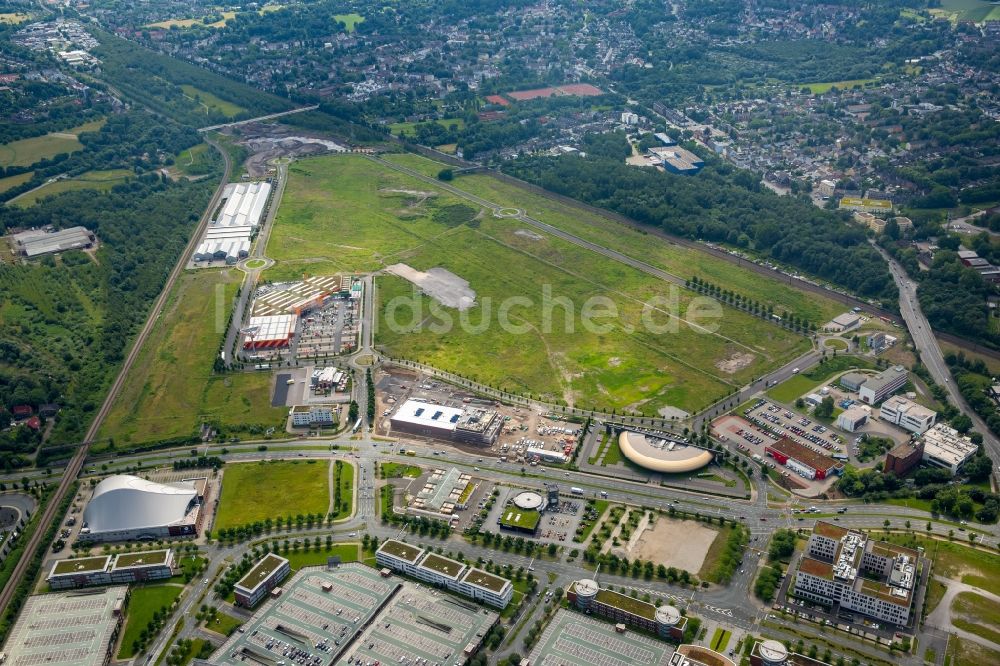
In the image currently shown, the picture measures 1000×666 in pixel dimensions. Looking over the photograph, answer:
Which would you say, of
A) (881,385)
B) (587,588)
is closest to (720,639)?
(587,588)

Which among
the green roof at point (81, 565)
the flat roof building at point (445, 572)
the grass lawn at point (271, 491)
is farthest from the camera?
the grass lawn at point (271, 491)

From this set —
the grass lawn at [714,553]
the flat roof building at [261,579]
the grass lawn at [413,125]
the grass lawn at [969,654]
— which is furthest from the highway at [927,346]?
the grass lawn at [413,125]

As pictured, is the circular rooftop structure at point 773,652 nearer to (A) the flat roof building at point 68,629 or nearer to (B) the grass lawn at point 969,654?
(B) the grass lawn at point 969,654

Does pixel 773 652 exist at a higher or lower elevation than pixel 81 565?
higher

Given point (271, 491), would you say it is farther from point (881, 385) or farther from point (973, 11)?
point (973, 11)

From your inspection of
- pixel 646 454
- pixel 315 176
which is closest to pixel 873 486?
pixel 646 454

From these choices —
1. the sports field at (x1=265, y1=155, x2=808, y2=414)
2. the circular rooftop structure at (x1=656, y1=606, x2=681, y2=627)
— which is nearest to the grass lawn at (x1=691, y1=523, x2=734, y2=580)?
the circular rooftop structure at (x1=656, y1=606, x2=681, y2=627)
